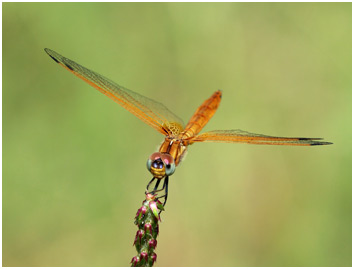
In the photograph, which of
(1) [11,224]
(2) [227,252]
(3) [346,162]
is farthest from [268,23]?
(1) [11,224]

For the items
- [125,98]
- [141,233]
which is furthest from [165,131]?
[141,233]

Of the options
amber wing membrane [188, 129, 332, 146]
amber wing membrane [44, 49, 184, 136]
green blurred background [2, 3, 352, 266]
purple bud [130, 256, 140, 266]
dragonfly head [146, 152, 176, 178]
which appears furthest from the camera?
green blurred background [2, 3, 352, 266]

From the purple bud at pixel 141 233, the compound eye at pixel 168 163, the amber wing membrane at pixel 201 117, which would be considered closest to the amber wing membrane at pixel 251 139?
the amber wing membrane at pixel 201 117

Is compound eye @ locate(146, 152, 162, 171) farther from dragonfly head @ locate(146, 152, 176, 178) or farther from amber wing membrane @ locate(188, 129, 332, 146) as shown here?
amber wing membrane @ locate(188, 129, 332, 146)

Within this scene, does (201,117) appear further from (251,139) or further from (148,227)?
(148,227)

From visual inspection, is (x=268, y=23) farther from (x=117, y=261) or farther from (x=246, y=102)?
(x=117, y=261)

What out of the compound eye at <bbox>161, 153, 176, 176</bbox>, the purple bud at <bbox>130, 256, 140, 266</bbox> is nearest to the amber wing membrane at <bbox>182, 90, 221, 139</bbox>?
the compound eye at <bbox>161, 153, 176, 176</bbox>

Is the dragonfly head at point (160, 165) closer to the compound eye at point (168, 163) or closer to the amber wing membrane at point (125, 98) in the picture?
the compound eye at point (168, 163)
